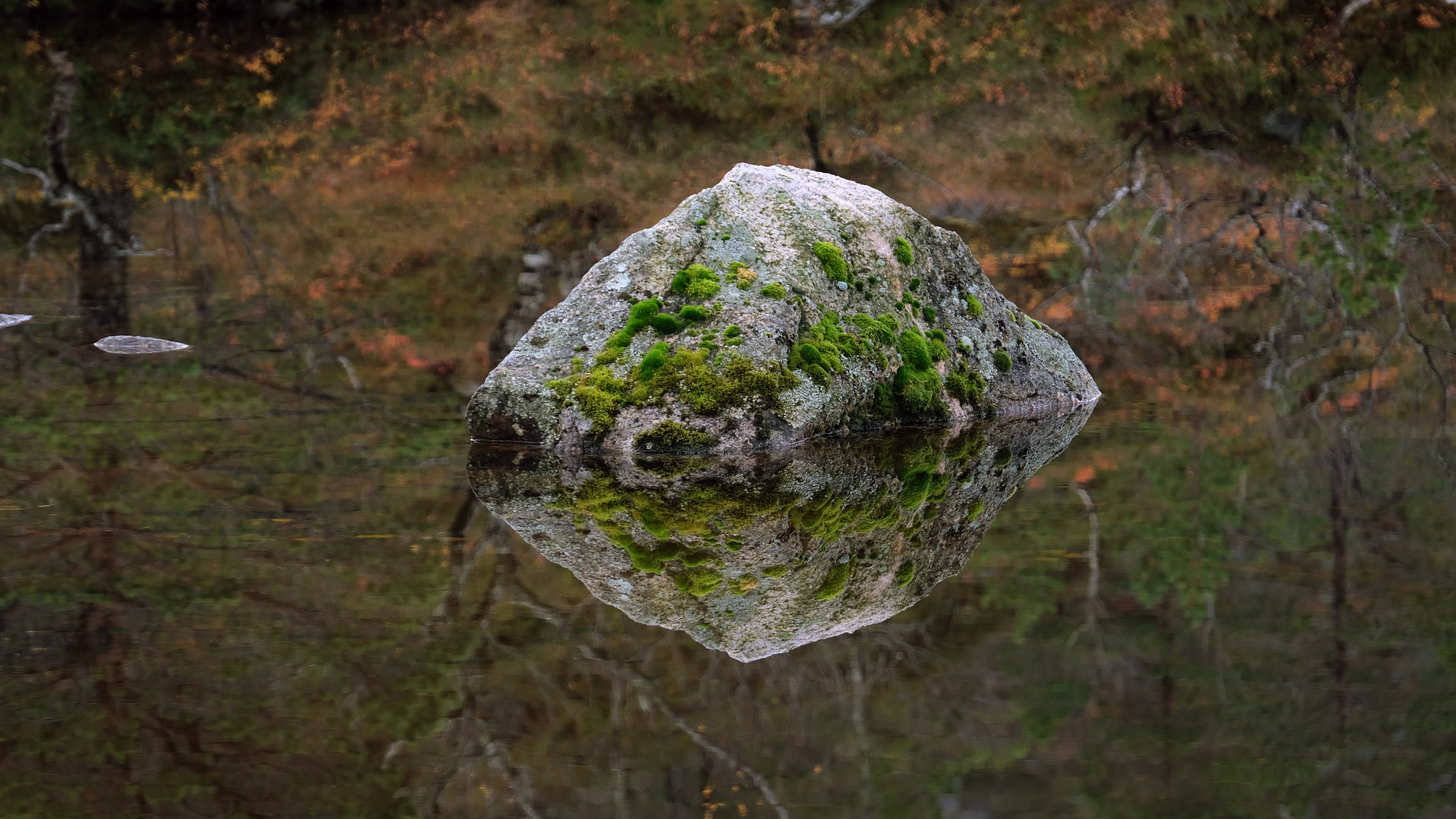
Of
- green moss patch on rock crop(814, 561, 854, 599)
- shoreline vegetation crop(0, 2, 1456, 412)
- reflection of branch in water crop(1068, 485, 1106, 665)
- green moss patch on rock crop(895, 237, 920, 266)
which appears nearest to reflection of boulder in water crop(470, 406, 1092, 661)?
green moss patch on rock crop(814, 561, 854, 599)

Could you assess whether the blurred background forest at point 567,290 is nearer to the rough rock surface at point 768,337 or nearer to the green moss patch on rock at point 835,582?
the green moss patch on rock at point 835,582

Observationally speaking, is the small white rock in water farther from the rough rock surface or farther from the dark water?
the rough rock surface

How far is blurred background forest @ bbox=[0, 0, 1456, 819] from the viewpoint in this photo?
3.47 meters

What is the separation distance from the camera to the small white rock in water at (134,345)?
37.6ft

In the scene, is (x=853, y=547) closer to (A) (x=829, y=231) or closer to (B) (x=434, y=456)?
(B) (x=434, y=456)

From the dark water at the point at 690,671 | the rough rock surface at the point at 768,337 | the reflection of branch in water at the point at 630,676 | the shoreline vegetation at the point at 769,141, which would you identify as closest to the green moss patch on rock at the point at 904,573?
the dark water at the point at 690,671

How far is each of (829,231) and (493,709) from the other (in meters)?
5.69

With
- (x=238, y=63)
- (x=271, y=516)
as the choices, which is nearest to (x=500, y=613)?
(x=271, y=516)

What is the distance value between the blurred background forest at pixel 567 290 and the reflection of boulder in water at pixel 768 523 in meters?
0.21

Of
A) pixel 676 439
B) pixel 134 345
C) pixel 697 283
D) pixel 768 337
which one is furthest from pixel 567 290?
pixel 676 439

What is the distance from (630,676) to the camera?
4.03 metres

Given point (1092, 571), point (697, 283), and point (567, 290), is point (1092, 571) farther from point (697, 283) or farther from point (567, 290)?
point (567, 290)

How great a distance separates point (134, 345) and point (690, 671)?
9.39 metres

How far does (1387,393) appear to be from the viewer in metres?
10.1
